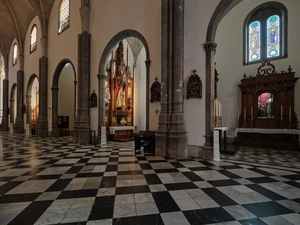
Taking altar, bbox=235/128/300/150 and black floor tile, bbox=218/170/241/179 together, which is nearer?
black floor tile, bbox=218/170/241/179

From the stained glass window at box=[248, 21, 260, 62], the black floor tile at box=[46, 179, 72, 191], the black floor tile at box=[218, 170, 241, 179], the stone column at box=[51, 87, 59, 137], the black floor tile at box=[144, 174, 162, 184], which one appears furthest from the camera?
the stone column at box=[51, 87, 59, 137]

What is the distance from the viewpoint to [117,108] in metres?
12.5

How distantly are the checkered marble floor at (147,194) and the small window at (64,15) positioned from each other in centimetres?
1013

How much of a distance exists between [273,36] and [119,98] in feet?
31.2

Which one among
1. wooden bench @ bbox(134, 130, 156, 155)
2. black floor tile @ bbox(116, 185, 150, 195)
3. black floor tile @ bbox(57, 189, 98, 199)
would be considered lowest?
→ black floor tile @ bbox(116, 185, 150, 195)

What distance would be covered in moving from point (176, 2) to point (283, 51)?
6.44 metres

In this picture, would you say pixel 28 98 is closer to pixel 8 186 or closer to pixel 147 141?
pixel 147 141

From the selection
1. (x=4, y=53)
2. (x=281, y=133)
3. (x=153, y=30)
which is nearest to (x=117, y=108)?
(x=153, y=30)

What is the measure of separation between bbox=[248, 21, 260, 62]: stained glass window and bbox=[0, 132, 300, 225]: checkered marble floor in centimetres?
735

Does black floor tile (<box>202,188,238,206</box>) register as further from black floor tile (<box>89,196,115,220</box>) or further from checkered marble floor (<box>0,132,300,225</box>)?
black floor tile (<box>89,196,115,220</box>)

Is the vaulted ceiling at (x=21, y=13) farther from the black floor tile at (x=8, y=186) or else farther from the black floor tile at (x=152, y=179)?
the black floor tile at (x=152, y=179)

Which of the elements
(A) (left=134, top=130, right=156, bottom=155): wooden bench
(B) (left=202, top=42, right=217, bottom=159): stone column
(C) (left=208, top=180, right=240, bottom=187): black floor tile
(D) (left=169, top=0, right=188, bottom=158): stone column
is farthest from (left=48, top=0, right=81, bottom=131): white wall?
(C) (left=208, top=180, right=240, bottom=187): black floor tile

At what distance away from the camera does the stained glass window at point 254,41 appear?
32.7 ft

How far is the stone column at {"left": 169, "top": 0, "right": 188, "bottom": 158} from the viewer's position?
19.7 ft
